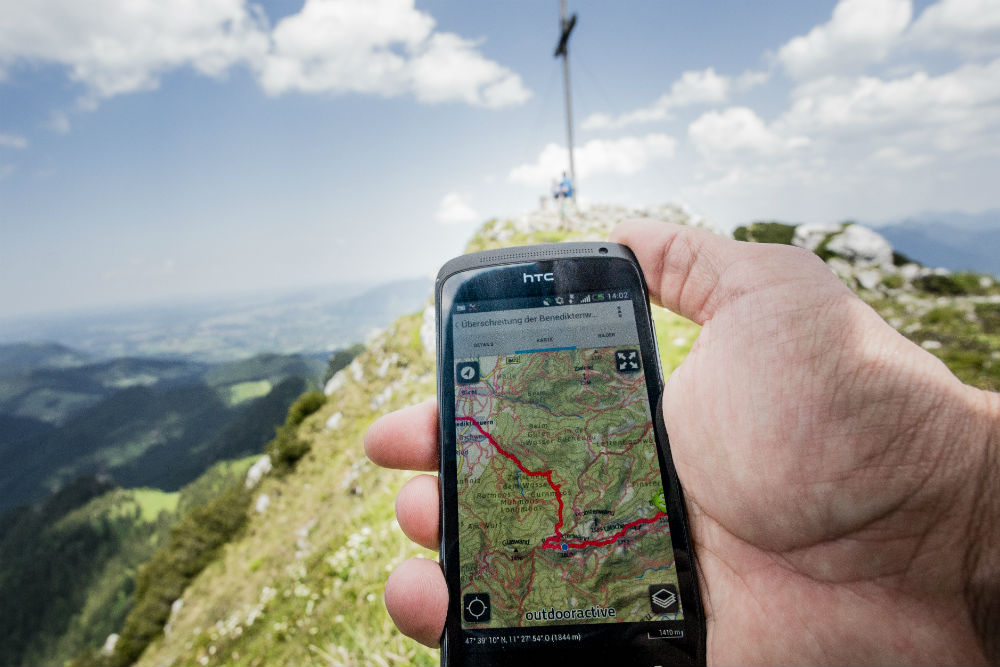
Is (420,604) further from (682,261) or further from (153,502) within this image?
(153,502)

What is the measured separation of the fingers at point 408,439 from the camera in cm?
290

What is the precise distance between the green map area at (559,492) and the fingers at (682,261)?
47cm

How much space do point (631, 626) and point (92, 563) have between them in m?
131

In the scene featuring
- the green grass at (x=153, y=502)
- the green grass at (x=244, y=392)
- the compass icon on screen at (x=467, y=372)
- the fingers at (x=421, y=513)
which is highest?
the compass icon on screen at (x=467, y=372)

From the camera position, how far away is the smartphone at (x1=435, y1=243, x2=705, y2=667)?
7.53 feet

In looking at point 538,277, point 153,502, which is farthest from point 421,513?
point 153,502

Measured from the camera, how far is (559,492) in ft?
8.39

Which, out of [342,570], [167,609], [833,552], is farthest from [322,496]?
[833,552]

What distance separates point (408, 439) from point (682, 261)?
2.11 metres

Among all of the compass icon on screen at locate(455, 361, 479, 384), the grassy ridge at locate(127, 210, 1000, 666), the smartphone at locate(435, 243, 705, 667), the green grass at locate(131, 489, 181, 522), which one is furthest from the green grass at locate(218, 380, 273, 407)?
the smartphone at locate(435, 243, 705, 667)

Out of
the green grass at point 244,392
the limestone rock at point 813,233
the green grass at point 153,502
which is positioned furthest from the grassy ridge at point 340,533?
the green grass at point 244,392

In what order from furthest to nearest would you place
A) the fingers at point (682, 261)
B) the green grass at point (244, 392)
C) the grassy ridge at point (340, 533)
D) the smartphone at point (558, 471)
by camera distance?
the green grass at point (244, 392)
the grassy ridge at point (340, 533)
the fingers at point (682, 261)
the smartphone at point (558, 471)

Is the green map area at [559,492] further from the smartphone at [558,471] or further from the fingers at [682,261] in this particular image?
the fingers at [682,261]

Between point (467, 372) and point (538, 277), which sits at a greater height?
point (538, 277)
